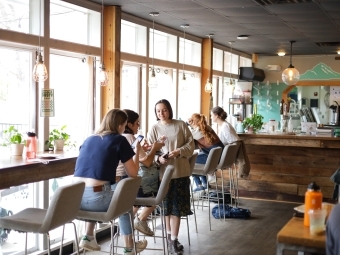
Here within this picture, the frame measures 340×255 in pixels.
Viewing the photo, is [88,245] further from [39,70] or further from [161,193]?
[39,70]

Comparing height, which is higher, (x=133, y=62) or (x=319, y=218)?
(x=133, y=62)

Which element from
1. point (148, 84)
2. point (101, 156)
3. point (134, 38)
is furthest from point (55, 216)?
point (134, 38)

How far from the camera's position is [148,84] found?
20.8ft

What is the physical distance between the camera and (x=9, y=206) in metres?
4.59

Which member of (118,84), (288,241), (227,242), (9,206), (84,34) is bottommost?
(227,242)

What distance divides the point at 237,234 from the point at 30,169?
9.25 ft

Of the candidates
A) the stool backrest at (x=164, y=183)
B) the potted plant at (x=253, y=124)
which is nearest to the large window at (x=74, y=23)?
the stool backrest at (x=164, y=183)

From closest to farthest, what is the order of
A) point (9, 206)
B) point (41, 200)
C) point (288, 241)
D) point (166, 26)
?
1. point (288, 241)
2. point (9, 206)
3. point (41, 200)
4. point (166, 26)

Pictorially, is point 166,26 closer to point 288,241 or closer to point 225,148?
point 225,148

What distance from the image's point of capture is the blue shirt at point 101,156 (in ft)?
12.0

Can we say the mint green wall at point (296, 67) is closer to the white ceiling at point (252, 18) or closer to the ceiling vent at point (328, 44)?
the ceiling vent at point (328, 44)

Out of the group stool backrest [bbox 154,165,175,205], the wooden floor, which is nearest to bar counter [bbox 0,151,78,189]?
stool backrest [bbox 154,165,175,205]

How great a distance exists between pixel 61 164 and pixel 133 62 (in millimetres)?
2514

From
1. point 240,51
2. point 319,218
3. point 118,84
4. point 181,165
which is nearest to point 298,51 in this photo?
point 240,51
